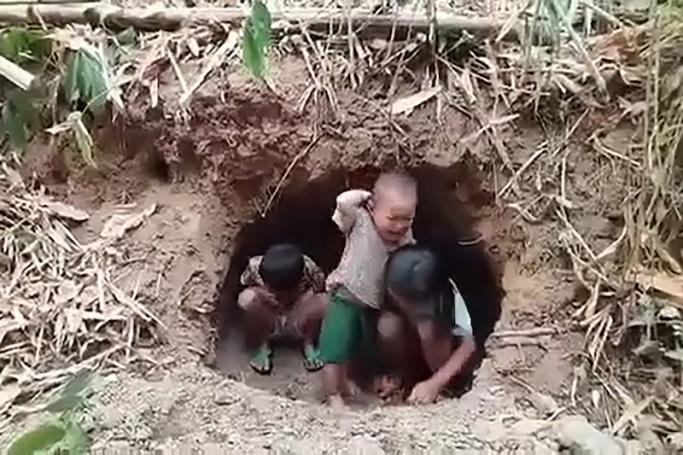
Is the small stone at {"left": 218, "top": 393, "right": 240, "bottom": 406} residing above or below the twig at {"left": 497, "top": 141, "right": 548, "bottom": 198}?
below

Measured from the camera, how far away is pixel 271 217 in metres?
2.33

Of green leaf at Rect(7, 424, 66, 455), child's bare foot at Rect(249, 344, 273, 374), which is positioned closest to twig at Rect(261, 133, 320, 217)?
child's bare foot at Rect(249, 344, 273, 374)

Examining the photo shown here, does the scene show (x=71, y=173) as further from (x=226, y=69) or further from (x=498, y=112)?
(x=498, y=112)

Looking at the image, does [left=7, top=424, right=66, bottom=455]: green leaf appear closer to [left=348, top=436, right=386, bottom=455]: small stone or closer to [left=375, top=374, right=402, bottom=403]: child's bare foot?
[left=348, top=436, right=386, bottom=455]: small stone

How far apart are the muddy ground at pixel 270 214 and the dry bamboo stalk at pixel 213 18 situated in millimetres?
98

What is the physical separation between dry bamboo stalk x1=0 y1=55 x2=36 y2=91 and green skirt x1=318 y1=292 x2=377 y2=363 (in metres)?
0.69

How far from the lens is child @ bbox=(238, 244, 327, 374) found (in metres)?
2.28

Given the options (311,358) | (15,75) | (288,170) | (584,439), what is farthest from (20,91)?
(584,439)

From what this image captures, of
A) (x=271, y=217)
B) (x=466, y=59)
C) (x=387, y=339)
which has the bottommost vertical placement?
(x=387, y=339)

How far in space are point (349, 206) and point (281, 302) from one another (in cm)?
34

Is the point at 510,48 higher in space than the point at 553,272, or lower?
higher

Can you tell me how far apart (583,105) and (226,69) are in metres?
0.65

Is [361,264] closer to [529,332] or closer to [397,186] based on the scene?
[397,186]

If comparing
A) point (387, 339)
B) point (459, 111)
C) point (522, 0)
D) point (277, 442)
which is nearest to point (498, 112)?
point (459, 111)
